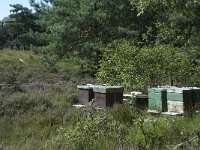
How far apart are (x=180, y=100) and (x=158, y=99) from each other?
0.74 metres

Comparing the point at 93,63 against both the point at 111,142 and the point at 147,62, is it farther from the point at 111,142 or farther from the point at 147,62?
the point at 111,142

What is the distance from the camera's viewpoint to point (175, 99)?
37.1 feet

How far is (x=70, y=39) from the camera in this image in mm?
26359

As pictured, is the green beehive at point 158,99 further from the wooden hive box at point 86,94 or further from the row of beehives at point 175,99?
the wooden hive box at point 86,94

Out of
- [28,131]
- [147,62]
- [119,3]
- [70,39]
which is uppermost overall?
[119,3]

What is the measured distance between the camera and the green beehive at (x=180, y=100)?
1113cm

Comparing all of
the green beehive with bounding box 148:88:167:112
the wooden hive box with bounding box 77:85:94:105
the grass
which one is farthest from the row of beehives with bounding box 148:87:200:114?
the wooden hive box with bounding box 77:85:94:105

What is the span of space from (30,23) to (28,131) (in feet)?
156

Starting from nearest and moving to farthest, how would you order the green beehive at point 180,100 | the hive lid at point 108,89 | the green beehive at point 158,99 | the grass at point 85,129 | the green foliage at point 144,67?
the grass at point 85,129 < the green beehive at point 180,100 < the green beehive at point 158,99 < the hive lid at point 108,89 < the green foliage at point 144,67

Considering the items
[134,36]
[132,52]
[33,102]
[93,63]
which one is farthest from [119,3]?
[33,102]

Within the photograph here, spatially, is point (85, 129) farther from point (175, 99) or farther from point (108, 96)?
point (108, 96)

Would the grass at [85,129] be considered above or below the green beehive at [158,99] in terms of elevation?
below

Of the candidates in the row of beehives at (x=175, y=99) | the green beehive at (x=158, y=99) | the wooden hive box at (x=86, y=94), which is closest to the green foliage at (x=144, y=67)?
the wooden hive box at (x=86, y=94)

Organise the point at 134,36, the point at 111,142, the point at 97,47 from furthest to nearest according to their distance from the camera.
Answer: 1. the point at 134,36
2. the point at 97,47
3. the point at 111,142
